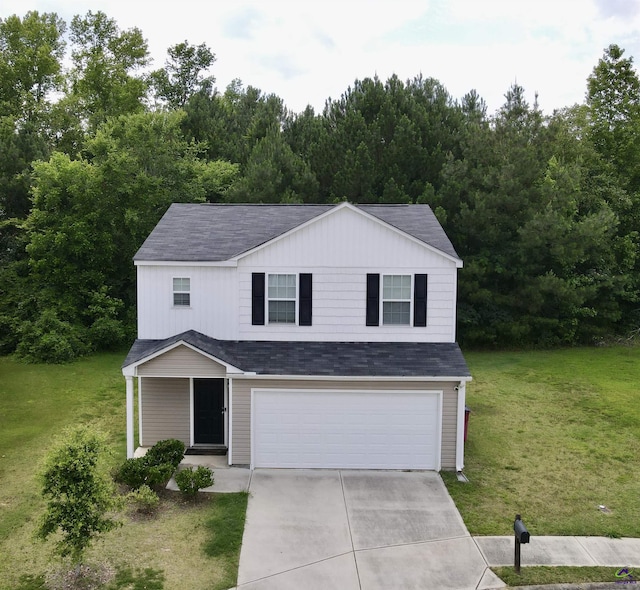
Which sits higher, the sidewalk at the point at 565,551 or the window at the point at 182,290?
the window at the point at 182,290

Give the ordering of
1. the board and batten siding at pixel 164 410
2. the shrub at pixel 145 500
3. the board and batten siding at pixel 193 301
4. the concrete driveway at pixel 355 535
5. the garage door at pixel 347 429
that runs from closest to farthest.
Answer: the concrete driveway at pixel 355 535 → the shrub at pixel 145 500 → the garage door at pixel 347 429 → the board and batten siding at pixel 164 410 → the board and batten siding at pixel 193 301

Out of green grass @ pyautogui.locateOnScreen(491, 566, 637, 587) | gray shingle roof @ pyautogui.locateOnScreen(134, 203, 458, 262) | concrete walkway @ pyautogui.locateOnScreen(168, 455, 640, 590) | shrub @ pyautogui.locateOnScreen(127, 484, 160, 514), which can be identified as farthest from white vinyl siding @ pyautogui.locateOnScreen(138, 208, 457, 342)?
green grass @ pyautogui.locateOnScreen(491, 566, 637, 587)

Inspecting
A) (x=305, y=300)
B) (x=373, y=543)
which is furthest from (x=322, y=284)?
(x=373, y=543)

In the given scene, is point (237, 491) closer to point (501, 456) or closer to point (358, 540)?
point (358, 540)

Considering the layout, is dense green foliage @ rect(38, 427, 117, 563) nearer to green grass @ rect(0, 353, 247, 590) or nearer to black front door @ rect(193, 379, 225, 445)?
green grass @ rect(0, 353, 247, 590)

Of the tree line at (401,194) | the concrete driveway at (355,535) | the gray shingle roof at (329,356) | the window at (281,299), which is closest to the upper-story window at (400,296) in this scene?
the gray shingle roof at (329,356)

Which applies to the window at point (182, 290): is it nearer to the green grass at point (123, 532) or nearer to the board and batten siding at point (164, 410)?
the board and batten siding at point (164, 410)

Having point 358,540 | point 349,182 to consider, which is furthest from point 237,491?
point 349,182
